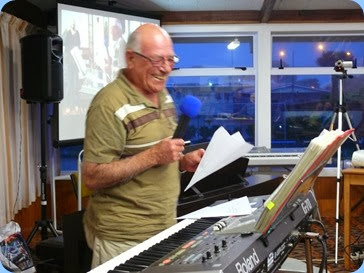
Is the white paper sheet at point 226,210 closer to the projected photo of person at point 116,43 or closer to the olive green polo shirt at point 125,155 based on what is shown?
the olive green polo shirt at point 125,155

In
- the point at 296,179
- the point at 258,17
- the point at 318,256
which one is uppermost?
the point at 258,17

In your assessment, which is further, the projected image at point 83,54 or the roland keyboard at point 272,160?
the roland keyboard at point 272,160

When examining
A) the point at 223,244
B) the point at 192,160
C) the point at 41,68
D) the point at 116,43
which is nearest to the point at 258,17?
the point at 116,43

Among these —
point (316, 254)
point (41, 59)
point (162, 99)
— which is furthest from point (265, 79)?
point (162, 99)

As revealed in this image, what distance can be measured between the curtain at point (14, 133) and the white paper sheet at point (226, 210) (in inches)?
114

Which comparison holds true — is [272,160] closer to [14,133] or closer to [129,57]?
[14,133]

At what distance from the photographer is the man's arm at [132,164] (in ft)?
4.48

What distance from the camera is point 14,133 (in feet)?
15.2

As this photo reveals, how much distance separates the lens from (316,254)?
4.11 m

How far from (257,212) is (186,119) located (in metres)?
0.37

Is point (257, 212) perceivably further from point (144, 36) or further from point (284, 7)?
point (284, 7)

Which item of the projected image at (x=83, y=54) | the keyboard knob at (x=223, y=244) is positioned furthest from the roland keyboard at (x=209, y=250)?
the projected image at (x=83, y=54)

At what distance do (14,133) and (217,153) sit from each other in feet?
11.8

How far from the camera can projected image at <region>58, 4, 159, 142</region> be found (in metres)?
4.70
